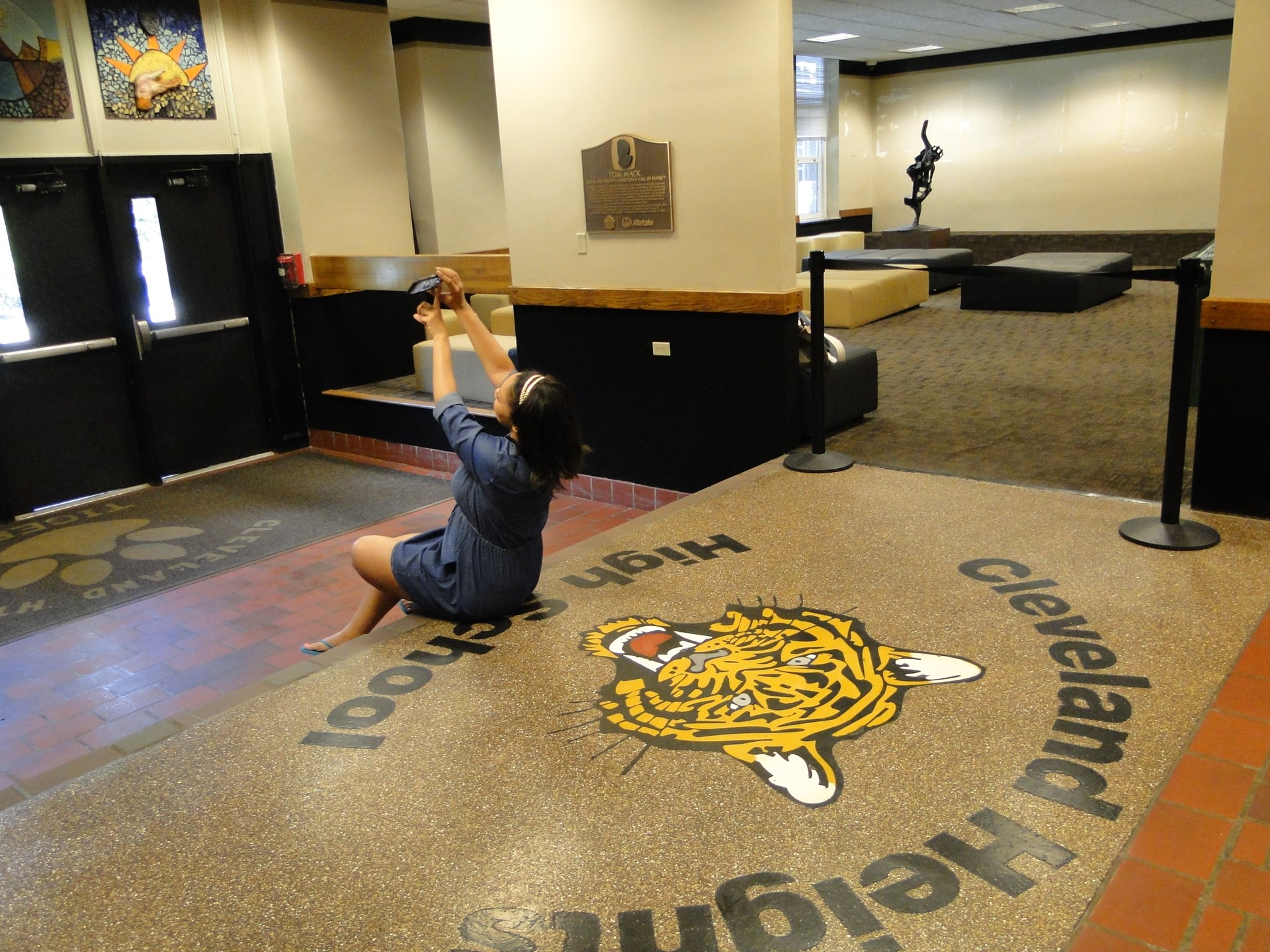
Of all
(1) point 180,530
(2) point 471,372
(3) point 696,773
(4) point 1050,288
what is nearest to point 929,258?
(4) point 1050,288

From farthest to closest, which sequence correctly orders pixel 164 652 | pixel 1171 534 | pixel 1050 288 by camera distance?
pixel 1050 288
pixel 164 652
pixel 1171 534

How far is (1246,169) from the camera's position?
10.9 feet

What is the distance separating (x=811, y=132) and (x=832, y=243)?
2470mm

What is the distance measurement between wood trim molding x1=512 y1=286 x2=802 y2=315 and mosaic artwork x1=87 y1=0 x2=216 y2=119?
2.66 meters

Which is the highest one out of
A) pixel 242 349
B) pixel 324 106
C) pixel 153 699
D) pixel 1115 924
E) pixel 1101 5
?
pixel 1101 5

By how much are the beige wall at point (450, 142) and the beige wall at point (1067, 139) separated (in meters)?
7.80

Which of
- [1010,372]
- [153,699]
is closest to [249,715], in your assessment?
[153,699]

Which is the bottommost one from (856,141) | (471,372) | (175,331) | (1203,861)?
(1203,861)

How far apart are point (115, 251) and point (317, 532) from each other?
92.3 inches

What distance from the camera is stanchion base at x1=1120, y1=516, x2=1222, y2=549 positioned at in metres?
3.30

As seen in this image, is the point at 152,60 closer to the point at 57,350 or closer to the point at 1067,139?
the point at 57,350

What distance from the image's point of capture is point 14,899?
1948mm

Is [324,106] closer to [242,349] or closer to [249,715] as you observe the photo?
[242,349]

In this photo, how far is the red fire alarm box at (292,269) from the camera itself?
688 cm
